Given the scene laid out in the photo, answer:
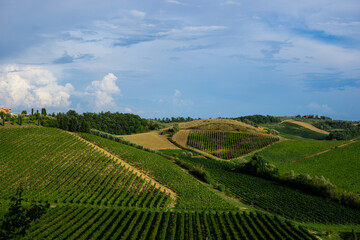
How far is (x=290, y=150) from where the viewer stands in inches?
4080

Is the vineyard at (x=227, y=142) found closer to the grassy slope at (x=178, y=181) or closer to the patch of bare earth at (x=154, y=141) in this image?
the patch of bare earth at (x=154, y=141)

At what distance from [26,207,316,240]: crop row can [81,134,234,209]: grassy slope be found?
15.6 ft

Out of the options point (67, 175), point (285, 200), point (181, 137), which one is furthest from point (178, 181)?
point (181, 137)

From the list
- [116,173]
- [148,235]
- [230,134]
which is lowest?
[148,235]

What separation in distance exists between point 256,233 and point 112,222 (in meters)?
21.2

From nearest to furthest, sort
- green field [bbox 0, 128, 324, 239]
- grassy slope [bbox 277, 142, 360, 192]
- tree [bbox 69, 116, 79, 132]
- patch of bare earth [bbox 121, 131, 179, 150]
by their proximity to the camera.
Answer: green field [bbox 0, 128, 324, 239] < grassy slope [bbox 277, 142, 360, 192] < tree [bbox 69, 116, 79, 132] < patch of bare earth [bbox 121, 131, 179, 150]

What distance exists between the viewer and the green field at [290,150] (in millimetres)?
96319

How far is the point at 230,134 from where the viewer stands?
127688mm

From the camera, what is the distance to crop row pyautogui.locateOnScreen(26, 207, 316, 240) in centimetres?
3588

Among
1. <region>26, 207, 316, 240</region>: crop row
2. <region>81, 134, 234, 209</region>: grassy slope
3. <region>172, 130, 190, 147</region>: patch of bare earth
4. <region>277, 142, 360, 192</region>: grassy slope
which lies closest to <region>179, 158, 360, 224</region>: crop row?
<region>81, 134, 234, 209</region>: grassy slope

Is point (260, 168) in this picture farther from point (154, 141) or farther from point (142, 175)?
Answer: point (154, 141)

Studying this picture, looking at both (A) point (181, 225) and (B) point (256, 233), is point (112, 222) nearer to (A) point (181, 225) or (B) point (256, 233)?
(A) point (181, 225)

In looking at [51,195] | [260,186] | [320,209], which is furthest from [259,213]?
[51,195]

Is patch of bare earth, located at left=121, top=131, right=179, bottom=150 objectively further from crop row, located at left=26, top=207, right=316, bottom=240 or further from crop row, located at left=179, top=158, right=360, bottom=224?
crop row, located at left=26, top=207, right=316, bottom=240
